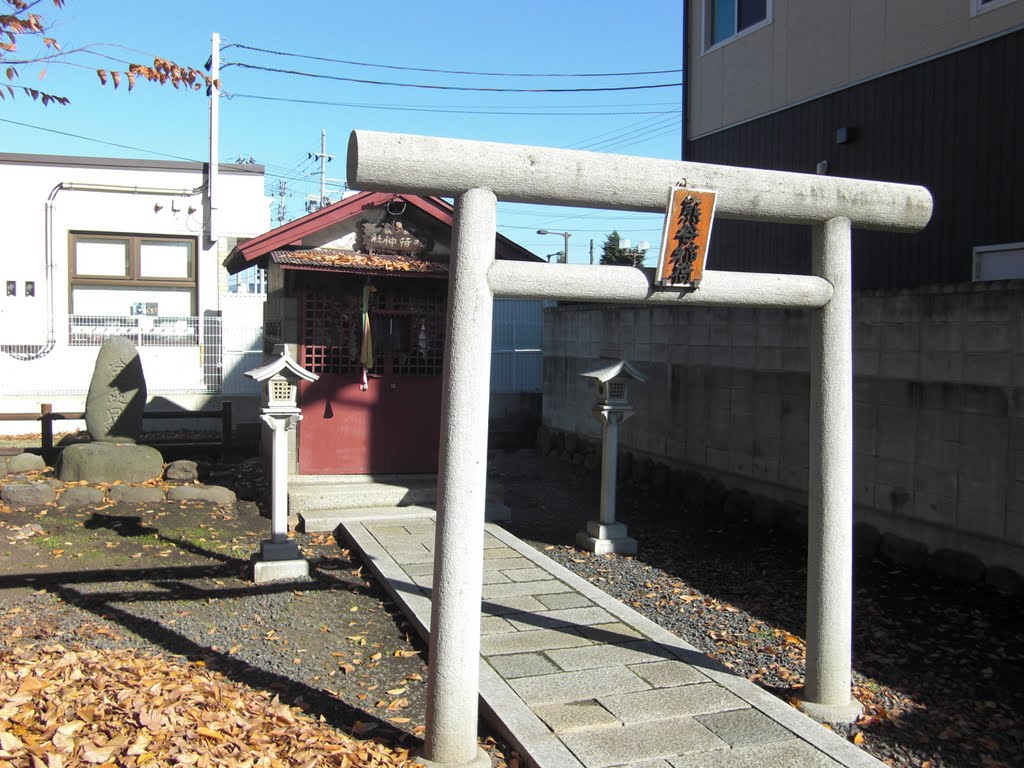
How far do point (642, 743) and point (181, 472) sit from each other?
29.7ft

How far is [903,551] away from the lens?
798cm

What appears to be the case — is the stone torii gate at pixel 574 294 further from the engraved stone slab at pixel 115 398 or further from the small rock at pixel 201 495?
the engraved stone slab at pixel 115 398

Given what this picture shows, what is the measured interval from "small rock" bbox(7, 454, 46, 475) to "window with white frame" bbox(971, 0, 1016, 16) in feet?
44.2

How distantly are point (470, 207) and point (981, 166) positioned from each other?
7720 millimetres

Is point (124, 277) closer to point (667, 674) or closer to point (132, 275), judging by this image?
point (132, 275)

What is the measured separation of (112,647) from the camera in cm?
609

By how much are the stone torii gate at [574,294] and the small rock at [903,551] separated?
2.97 metres

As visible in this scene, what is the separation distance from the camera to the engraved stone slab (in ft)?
39.5

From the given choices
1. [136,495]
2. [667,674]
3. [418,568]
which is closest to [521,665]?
[667,674]

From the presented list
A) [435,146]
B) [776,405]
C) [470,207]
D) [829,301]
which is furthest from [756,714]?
[776,405]

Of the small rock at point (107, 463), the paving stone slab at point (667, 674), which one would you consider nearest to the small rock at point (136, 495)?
the small rock at point (107, 463)

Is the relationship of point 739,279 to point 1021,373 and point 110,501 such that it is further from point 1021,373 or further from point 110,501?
point 110,501

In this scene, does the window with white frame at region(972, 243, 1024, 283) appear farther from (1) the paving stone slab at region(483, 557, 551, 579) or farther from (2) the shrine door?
(2) the shrine door

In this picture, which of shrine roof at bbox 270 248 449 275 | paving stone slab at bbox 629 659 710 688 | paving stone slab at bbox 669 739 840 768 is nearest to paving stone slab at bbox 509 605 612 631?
paving stone slab at bbox 629 659 710 688
